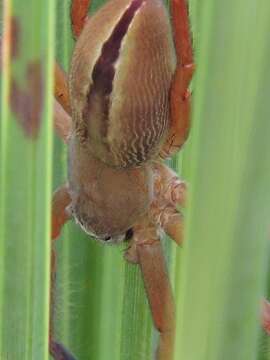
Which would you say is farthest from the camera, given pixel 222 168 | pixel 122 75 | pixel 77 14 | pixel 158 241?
pixel 158 241

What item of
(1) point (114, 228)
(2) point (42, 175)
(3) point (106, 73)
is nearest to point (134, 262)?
(1) point (114, 228)

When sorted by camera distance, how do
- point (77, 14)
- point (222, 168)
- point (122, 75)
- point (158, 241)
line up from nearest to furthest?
point (222, 168) < point (122, 75) < point (77, 14) < point (158, 241)

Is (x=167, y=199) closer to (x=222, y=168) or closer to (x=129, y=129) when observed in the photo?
(x=129, y=129)

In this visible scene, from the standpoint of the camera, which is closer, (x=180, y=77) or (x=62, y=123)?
(x=180, y=77)

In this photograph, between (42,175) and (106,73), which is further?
(106,73)

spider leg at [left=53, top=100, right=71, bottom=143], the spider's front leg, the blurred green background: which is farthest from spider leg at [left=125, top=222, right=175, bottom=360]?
the blurred green background

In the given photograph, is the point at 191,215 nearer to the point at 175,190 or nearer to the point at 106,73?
the point at 106,73

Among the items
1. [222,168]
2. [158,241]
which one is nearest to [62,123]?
[158,241]
